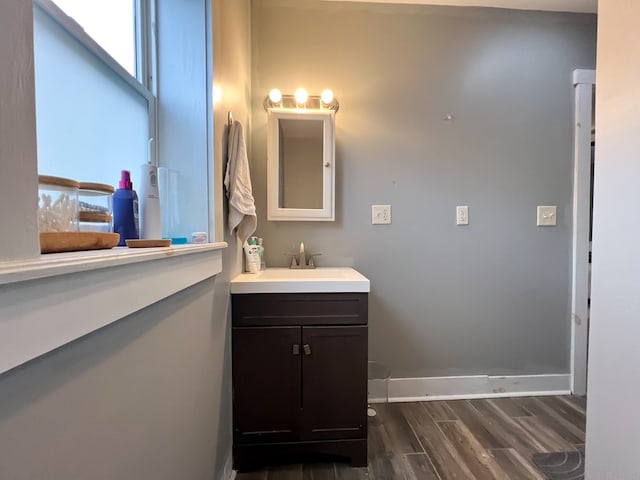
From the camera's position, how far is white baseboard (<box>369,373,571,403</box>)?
203 centimetres

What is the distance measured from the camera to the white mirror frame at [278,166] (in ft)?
6.17

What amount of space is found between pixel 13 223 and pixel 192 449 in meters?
0.90

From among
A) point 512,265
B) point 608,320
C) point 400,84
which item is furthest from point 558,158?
point 608,320

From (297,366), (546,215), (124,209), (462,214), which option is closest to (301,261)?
(297,366)

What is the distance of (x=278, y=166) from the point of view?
1.91 meters

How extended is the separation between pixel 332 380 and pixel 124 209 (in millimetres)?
1098

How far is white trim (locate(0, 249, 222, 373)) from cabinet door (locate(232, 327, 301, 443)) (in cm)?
80

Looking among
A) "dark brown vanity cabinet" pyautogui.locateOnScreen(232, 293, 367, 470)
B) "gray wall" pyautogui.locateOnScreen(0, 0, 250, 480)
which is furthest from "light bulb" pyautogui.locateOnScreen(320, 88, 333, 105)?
"dark brown vanity cabinet" pyautogui.locateOnScreen(232, 293, 367, 470)

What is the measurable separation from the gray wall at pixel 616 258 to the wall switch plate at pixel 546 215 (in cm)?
101

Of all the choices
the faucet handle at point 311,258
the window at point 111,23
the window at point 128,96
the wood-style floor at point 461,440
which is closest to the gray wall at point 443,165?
the faucet handle at point 311,258

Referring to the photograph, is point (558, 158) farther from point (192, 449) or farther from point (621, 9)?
point (192, 449)

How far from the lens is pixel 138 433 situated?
26.6 inches

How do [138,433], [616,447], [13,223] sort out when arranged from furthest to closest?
[616,447], [138,433], [13,223]

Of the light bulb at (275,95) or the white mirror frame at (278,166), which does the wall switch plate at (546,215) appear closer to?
the white mirror frame at (278,166)
